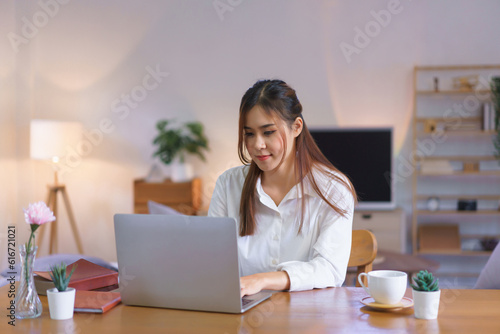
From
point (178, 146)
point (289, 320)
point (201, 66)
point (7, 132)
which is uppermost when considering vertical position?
point (201, 66)

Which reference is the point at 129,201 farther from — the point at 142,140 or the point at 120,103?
the point at 120,103

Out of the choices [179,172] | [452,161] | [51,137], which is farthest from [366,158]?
[51,137]

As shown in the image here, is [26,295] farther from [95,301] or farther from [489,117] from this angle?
[489,117]

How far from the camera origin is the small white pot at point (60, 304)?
→ 4.51 ft

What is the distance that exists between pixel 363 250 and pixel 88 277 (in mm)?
880

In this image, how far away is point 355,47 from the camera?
4.94 metres

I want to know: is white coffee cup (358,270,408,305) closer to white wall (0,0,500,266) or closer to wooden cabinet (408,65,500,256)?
wooden cabinet (408,65,500,256)

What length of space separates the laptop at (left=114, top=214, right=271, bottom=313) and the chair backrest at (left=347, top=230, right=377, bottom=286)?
579mm

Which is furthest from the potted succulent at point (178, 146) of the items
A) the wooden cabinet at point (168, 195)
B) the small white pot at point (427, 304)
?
the small white pot at point (427, 304)

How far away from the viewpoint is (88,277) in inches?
65.2

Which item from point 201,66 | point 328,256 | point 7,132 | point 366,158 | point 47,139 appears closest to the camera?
point 328,256

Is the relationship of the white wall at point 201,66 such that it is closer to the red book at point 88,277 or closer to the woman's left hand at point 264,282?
the red book at point 88,277

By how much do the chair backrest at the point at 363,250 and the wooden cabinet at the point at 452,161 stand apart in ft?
9.59

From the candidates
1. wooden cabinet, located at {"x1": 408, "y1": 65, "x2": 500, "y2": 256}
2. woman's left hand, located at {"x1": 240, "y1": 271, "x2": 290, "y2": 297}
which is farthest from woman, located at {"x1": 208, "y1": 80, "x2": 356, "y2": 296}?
wooden cabinet, located at {"x1": 408, "y1": 65, "x2": 500, "y2": 256}
